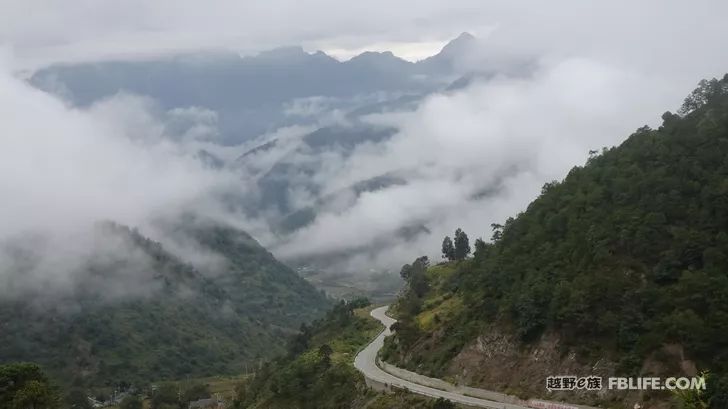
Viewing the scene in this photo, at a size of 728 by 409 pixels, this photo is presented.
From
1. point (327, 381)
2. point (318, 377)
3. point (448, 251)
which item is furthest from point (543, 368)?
point (448, 251)

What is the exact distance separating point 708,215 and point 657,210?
14.6ft

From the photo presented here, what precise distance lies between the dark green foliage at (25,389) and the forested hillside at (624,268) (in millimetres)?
35301

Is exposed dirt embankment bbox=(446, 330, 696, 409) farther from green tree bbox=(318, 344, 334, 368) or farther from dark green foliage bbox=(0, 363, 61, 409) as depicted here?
dark green foliage bbox=(0, 363, 61, 409)

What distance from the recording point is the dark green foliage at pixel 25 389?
5991cm

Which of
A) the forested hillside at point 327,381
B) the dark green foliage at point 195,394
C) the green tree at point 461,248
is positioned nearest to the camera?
the forested hillside at point 327,381

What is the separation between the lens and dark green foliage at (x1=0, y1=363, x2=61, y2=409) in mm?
59906

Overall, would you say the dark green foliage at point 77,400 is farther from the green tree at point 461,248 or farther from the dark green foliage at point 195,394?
the green tree at point 461,248

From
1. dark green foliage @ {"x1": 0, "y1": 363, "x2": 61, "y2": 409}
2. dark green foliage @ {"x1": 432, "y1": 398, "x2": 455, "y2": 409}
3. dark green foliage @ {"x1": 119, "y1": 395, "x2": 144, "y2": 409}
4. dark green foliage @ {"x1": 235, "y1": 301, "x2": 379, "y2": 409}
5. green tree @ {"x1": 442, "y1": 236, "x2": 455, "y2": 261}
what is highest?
green tree @ {"x1": 442, "y1": 236, "x2": 455, "y2": 261}

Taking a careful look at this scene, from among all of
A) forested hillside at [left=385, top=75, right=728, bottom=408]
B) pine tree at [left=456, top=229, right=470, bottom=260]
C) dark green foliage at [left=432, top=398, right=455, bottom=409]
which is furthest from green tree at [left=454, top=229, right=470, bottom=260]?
dark green foliage at [left=432, top=398, right=455, bottom=409]

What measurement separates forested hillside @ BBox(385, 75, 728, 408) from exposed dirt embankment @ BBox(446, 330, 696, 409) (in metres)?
0.51

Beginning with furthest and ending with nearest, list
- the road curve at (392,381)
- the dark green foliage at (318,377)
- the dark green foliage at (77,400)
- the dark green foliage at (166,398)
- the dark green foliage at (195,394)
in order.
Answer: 1. the dark green foliage at (77,400)
2. the dark green foliage at (195,394)
3. the dark green foliage at (166,398)
4. the dark green foliage at (318,377)
5. the road curve at (392,381)

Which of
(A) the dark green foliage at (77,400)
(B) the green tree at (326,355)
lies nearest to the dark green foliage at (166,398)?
(A) the dark green foliage at (77,400)

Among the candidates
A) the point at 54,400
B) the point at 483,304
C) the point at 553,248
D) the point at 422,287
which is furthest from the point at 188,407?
the point at 553,248

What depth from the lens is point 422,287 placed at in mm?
104000
